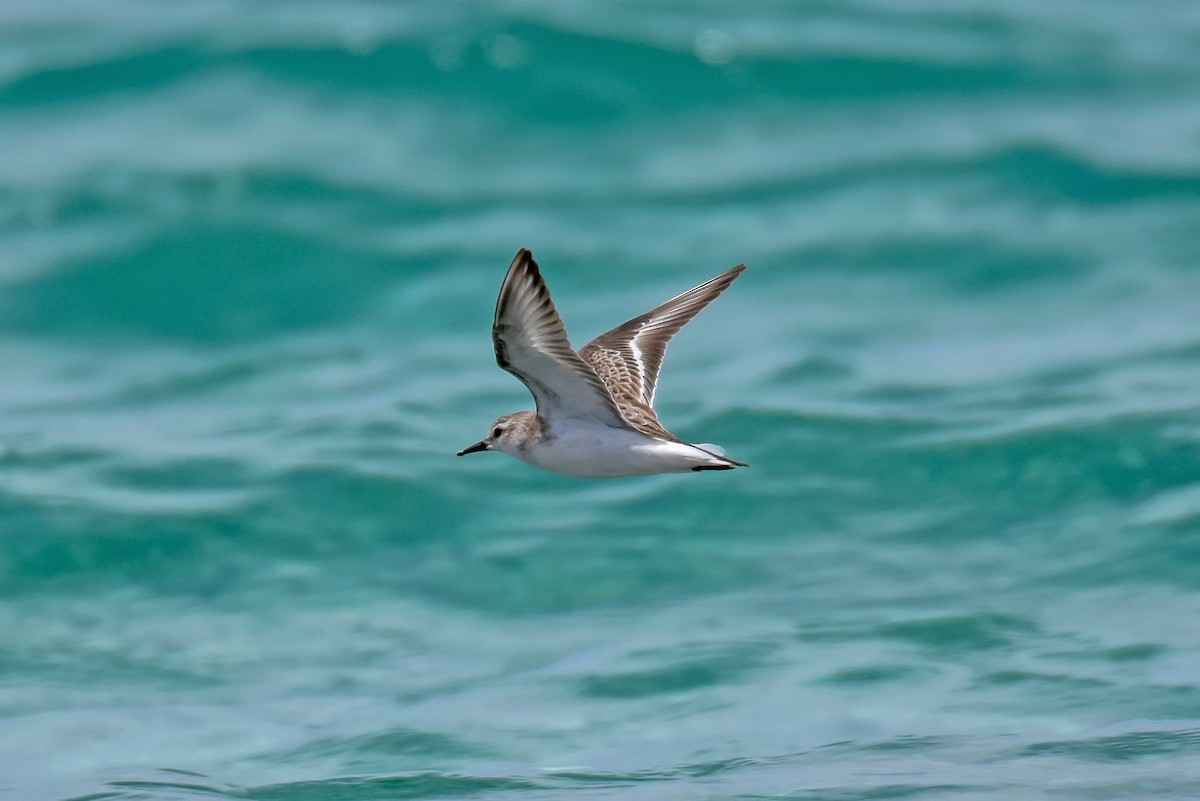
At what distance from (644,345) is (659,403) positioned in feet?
20.2

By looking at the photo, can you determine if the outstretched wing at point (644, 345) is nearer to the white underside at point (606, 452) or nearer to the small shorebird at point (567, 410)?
the small shorebird at point (567, 410)

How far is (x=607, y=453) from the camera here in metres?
8.41

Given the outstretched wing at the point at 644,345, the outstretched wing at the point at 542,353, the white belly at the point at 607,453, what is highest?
the outstretched wing at the point at 644,345

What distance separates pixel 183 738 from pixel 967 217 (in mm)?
11357

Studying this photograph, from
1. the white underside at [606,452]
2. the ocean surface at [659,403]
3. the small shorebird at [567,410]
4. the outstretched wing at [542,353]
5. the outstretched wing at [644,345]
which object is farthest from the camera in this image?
the ocean surface at [659,403]

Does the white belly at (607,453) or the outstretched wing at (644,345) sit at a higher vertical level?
the outstretched wing at (644,345)

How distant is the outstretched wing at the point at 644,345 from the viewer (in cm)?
952

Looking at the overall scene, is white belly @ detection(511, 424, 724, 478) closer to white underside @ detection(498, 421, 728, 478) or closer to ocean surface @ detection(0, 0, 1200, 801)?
white underside @ detection(498, 421, 728, 478)

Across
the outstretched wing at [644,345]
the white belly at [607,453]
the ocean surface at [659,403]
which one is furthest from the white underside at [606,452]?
the ocean surface at [659,403]

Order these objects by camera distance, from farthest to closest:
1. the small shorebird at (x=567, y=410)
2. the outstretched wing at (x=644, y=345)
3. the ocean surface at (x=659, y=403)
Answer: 1. the ocean surface at (x=659, y=403)
2. the outstretched wing at (x=644, y=345)
3. the small shorebird at (x=567, y=410)

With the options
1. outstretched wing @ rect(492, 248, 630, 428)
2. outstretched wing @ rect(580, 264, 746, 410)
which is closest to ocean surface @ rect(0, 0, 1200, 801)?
outstretched wing @ rect(580, 264, 746, 410)

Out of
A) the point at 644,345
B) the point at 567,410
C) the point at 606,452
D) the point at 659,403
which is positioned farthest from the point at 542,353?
the point at 659,403

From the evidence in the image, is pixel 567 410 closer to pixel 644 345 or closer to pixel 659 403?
pixel 644 345

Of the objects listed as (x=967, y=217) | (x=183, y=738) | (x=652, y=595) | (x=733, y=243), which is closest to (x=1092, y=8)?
(x=967, y=217)
